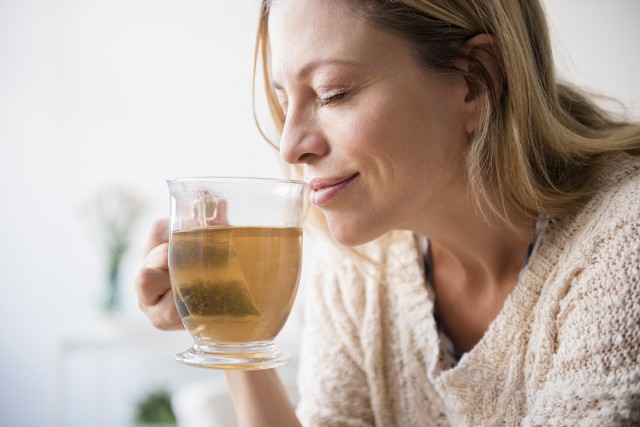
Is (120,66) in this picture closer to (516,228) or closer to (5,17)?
(5,17)

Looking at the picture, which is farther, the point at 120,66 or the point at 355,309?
the point at 120,66

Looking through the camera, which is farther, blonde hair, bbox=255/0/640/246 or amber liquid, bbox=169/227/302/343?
blonde hair, bbox=255/0/640/246

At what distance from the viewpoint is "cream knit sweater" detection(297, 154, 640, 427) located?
3.70 feet

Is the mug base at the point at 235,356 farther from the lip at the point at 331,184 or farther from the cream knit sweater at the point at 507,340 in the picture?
the cream knit sweater at the point at 507,340

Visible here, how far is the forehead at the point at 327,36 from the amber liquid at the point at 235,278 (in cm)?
39

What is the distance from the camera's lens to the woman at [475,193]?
3.92 ft

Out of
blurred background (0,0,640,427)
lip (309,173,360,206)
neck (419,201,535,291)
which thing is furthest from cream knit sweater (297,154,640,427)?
blurred background (0,0,640,427)

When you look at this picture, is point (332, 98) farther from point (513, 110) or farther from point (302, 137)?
point (513, 110)

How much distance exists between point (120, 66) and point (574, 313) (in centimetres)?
399

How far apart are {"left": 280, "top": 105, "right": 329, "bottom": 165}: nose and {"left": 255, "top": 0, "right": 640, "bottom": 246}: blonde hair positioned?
9.1 inches

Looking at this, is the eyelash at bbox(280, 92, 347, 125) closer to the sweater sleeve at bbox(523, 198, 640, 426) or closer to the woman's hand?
the woman's hand

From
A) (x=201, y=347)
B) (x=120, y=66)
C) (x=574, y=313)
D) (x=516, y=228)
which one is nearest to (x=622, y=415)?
(x=574, y=313)

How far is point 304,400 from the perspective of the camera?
174 cm

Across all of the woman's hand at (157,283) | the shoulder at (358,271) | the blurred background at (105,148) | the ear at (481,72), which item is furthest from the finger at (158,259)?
the blurred background at (105,148)
